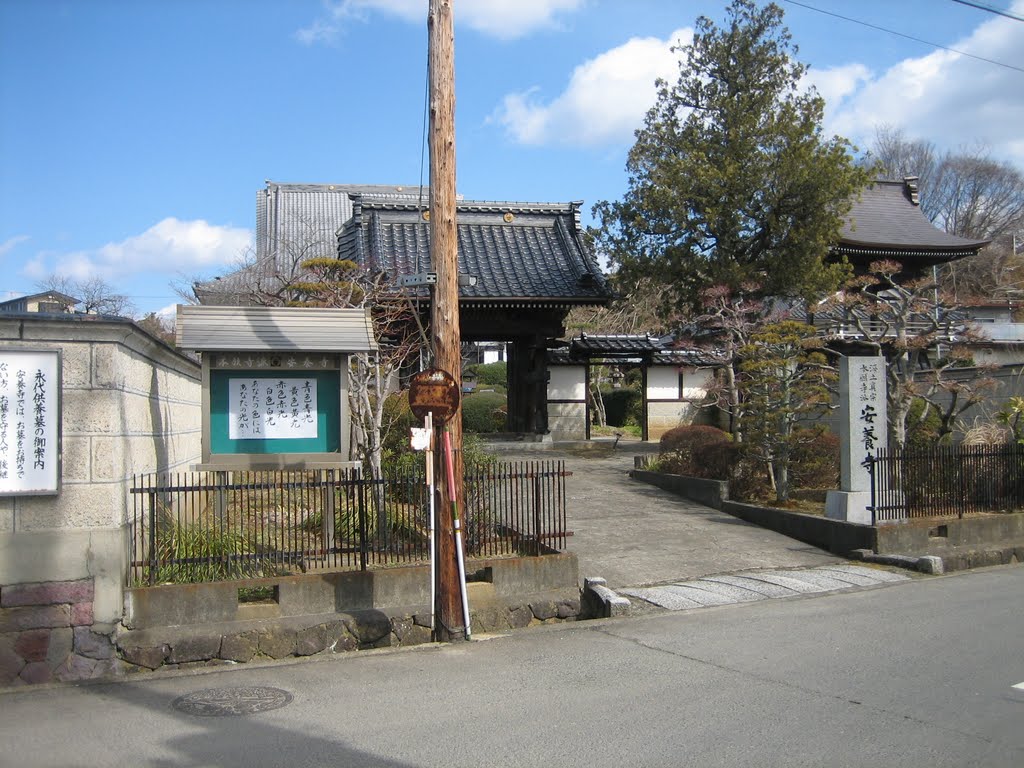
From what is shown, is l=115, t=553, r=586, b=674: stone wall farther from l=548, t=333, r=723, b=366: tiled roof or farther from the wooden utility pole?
l=548, t=333, r=723, b=366: tiled roof

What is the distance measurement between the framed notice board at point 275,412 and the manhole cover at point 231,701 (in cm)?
299

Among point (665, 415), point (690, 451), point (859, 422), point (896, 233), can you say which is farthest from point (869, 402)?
point (896, 233)

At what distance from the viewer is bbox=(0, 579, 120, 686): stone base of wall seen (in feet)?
24.2

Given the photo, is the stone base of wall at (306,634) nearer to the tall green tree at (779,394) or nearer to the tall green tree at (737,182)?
the tall green tree at (779,394)

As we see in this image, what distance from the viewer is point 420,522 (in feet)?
33.8

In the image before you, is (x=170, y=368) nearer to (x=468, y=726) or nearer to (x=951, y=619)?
(x=468, y=726)

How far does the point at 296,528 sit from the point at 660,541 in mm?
5710

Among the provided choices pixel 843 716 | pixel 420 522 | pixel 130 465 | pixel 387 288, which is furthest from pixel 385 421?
pixel 843 716

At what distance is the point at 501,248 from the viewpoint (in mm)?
23359

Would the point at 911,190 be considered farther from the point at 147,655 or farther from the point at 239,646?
the point at 147,655

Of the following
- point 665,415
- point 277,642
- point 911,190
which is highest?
point 911,190

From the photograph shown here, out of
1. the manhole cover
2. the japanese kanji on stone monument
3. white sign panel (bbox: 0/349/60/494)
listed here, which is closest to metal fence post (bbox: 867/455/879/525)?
the japanese kanji on stone monument

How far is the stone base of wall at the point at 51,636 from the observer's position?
739 centimetres

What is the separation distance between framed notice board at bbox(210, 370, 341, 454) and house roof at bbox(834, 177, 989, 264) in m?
21.1
